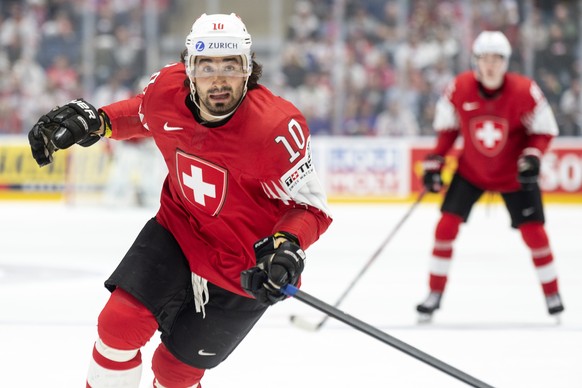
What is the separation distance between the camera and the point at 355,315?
5262mm

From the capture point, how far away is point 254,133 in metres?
2.74

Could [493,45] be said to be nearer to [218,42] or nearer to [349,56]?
[218,42]

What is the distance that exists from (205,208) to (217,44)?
1.47 feet

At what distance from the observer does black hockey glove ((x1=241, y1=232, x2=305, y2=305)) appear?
2.58m

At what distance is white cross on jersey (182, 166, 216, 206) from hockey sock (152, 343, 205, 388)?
456 millimetres

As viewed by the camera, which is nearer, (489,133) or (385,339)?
(385,339)

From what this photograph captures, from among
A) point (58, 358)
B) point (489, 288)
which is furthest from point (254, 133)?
point (489, 288)

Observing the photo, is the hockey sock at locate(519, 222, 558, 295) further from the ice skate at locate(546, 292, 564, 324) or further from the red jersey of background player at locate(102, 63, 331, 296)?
the red jersey of background player at locate(102, 63, 331, 296)

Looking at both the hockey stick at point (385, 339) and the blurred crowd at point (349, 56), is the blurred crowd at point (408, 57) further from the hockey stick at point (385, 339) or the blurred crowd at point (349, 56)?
the hockey stick at point (385, 339)

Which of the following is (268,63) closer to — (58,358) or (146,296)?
(58,358)

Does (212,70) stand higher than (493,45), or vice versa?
(212,70)

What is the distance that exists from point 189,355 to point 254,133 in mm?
655

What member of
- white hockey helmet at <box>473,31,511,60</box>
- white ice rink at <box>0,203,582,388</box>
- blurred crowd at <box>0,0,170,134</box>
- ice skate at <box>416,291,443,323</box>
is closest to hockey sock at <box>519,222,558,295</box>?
white ice rink at <box>0,203,582,388</box>

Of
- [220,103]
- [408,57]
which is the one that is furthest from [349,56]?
[220,103]
